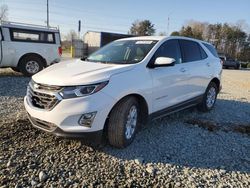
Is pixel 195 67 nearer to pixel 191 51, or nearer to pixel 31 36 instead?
pixel 191 51

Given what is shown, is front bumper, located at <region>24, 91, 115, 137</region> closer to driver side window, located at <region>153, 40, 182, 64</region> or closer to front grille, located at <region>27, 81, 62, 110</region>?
front grille, located at <region>27, 81, 62, 110</region>

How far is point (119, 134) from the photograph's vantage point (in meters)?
3.96

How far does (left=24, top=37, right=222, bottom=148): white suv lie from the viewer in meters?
3.63

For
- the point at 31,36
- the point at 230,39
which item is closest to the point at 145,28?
the point at 230,39

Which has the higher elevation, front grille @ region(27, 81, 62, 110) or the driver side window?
the driver side window

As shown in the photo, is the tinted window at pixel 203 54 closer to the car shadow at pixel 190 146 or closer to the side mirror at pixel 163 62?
the car shadow at pixel 190 146

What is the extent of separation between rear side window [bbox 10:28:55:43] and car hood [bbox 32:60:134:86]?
725 cm

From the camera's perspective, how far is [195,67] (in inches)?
231

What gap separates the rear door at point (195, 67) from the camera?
5.67 m

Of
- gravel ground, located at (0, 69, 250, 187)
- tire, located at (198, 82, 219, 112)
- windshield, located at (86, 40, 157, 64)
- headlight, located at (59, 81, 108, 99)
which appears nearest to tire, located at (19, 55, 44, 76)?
gravel ground, located at (0, 69, 250, 187)

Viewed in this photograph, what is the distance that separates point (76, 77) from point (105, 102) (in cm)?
53

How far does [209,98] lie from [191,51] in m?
1.51

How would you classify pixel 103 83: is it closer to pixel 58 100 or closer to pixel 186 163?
pixel 58 100

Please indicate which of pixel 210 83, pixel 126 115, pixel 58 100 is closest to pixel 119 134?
pixel 126 115
